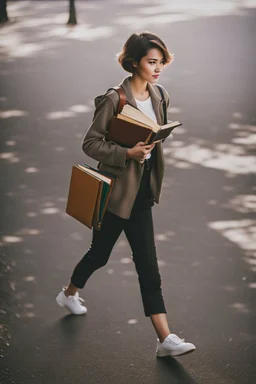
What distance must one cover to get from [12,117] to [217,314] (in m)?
6.18

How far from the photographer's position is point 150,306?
557 cm

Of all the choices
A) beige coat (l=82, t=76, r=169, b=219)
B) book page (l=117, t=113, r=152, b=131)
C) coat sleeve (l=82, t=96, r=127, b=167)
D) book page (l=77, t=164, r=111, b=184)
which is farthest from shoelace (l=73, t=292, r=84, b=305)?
book page (l=117, t=113, r=152, b=131)

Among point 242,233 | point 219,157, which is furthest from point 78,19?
point 242,233

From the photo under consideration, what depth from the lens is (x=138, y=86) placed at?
5.27 metres

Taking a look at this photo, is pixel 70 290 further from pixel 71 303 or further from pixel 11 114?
pixel 11 114

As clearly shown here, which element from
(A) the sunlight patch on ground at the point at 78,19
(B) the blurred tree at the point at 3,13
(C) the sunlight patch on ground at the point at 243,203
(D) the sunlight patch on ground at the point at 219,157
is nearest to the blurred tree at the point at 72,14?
(A) the sunlight patch on ground at the point at 78,19

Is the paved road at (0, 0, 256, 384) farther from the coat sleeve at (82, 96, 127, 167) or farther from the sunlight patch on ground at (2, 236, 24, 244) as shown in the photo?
the coat sleeve at (82, 96, 127, 167)

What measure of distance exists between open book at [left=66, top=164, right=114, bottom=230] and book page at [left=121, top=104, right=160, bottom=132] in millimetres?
468

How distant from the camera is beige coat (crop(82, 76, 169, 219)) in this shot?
513cm

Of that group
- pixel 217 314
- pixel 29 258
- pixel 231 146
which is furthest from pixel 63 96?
pixel 217 314

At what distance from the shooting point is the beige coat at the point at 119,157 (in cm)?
513

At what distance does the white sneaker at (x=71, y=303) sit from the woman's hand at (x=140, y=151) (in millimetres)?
1516

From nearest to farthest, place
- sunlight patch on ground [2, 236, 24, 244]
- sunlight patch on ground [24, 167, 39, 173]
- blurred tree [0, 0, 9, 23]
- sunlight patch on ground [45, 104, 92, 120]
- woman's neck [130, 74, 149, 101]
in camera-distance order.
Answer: woman's neck [130, 74, 149, 101] < sunlight patch on ground [2, 236, 24, 244] < sunlight patch on ground [24, 167, 39, 173] < sunlight patch on ground [45, 104, 92, 120] < blurred tree [0, 0, 9, 23]

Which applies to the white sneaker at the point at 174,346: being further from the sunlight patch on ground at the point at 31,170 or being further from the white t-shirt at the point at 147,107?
the sunlight patch on ground at the point at 31,170
